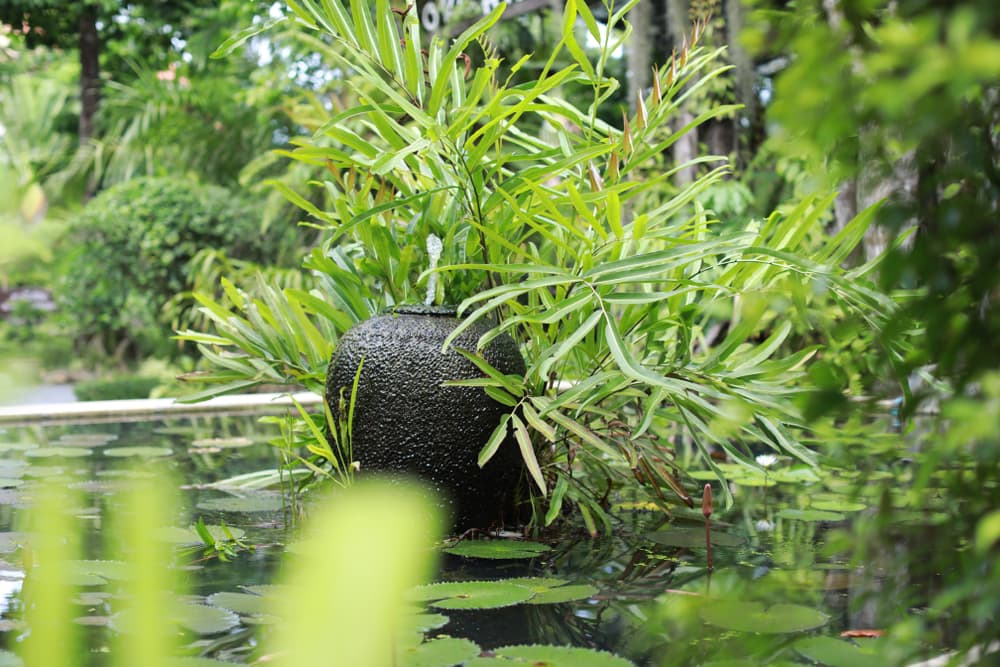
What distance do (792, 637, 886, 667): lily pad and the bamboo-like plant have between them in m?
0.68

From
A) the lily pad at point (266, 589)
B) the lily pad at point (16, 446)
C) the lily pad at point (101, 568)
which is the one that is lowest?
the lily pad at point (266, 589)

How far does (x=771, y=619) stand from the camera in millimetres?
1670

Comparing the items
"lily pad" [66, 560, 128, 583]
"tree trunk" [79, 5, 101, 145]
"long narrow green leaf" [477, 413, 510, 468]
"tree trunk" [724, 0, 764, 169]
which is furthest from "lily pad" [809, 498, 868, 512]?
"tree trunk" [79, 5, 101, 145]

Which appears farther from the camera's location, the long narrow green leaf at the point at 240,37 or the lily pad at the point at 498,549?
the lily pad at the point at 498,549

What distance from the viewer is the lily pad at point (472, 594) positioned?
1.79 meters

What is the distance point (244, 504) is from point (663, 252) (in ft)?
4.95

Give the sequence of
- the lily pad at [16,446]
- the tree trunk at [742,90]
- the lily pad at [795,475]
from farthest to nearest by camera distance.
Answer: the tree trunk at [742,90] < the lily pad at [16,446] < the lily pad at [795,475]

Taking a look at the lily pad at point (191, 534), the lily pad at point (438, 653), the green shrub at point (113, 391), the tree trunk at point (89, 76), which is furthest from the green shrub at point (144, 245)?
the lily pad at point (438, 653)

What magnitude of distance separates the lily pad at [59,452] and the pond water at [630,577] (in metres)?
0.23

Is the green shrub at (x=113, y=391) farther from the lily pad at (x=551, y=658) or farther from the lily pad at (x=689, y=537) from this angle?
the lily pad at (x=551, y=658)

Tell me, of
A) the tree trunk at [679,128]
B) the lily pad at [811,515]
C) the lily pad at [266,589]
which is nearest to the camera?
the lily pad at [266,589]

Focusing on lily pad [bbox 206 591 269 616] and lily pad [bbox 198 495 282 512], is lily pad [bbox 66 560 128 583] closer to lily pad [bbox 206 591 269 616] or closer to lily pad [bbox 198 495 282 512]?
lily pad [bbox 206 591 269 616]

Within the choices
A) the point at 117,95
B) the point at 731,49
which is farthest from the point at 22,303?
the point at 731,49

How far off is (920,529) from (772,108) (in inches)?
14.5
